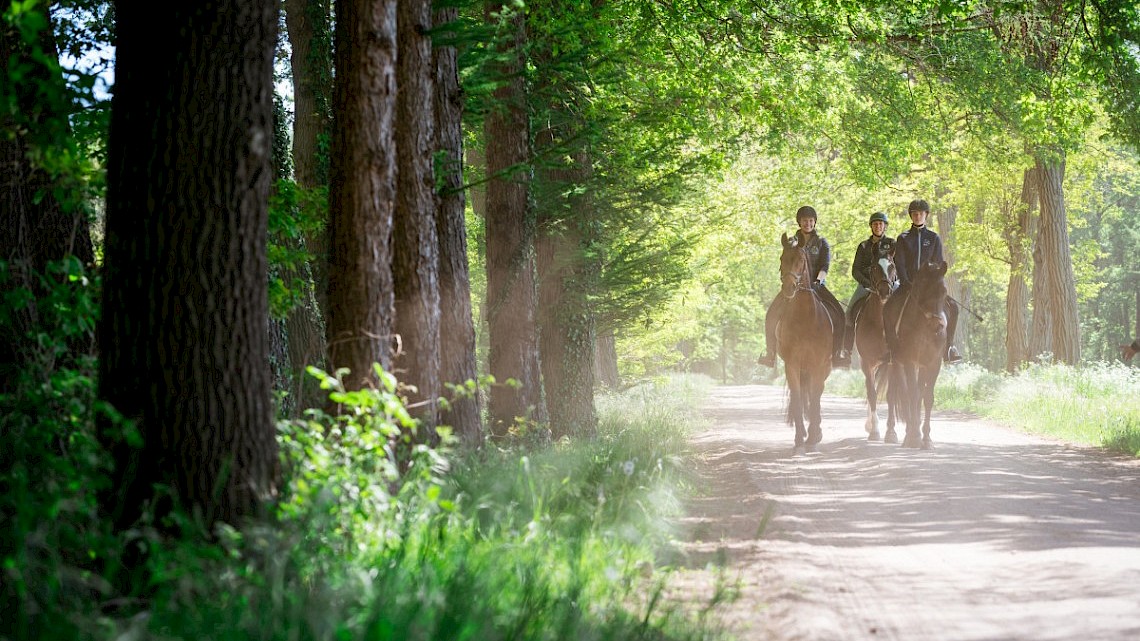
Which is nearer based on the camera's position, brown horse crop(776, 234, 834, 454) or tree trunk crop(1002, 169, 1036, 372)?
brown horse crop(776, 234, 834, 454)

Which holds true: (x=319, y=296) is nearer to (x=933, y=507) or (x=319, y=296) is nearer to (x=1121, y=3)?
(x=933, y=507)

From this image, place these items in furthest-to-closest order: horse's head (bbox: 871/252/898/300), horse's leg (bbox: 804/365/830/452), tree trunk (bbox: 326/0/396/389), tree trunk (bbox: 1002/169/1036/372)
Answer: tree trunk (bbox: 1002/169/1036/372) < horse's head (bbox: 871/252/898/300) < horse's leg (bbox: 804/365/830/452) < tree trunk (bbox: 326/0/396/389)

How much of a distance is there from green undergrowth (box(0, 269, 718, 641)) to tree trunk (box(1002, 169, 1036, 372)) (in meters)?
23.8

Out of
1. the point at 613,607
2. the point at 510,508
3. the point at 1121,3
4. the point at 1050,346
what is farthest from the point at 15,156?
the point at 1050,346

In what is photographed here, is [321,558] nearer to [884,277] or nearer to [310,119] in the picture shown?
[310,119]

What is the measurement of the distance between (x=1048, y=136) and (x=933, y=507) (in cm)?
1236

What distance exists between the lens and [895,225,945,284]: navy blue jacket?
14.6 metres

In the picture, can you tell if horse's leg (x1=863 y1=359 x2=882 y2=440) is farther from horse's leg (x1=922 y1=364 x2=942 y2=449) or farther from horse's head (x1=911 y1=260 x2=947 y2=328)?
horse's head (x1=911 y1=260 x2=947 y2=328)

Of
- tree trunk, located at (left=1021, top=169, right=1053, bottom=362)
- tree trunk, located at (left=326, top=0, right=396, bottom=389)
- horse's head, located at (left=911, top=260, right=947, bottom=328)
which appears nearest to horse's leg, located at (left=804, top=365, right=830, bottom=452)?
horse's head, located at (left=911, top=260, right=947, bottom=328)

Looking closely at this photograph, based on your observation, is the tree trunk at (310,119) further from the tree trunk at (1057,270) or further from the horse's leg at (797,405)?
the tree trunk at (1057,270)

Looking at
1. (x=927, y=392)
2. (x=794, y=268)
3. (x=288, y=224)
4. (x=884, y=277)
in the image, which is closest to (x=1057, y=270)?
(x=884, y=277)

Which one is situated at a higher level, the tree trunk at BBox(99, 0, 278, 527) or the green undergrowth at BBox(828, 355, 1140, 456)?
the tree trunk at BBox(99, 0, 278, 527)

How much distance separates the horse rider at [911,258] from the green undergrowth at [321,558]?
867 centimetres

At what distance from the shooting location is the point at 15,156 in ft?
25.3
